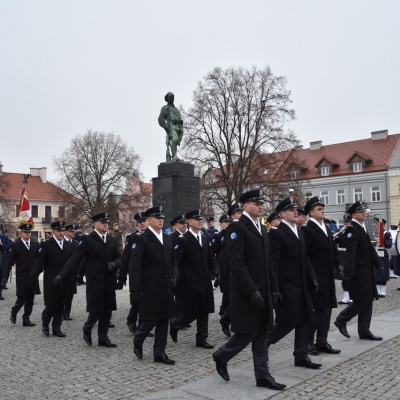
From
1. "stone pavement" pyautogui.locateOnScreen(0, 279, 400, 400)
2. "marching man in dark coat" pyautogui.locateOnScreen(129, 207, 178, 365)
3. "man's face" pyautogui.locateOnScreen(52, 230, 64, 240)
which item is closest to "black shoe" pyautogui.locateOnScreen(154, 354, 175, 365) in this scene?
"marching man in dark coat" pyautogui.locateOnScreen(129, 207, 178, 365)

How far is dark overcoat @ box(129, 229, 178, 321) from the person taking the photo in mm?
6953

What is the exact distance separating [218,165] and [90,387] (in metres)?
34.7

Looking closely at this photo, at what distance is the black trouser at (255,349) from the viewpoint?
560 centimetres

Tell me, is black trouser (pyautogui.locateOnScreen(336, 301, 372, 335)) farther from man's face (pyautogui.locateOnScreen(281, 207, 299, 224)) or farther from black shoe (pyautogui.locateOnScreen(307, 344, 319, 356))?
man's face (pyautogui.locateOnScreen(281, 207, 299, 224))

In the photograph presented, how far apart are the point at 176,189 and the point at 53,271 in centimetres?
714

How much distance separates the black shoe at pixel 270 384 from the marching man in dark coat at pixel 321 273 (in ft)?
5.38

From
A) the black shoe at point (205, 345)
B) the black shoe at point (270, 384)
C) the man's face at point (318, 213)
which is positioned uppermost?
the man's face at point (318, 213)

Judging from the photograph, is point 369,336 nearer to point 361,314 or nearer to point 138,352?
point 361,314

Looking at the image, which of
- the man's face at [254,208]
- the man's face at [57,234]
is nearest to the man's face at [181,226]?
the man's face at [57,234]

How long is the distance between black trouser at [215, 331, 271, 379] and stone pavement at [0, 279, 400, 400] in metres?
0.20

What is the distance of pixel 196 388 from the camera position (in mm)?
5570

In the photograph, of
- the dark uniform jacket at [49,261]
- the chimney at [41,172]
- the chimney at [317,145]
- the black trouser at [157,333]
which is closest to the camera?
the black trouser at [157,333]

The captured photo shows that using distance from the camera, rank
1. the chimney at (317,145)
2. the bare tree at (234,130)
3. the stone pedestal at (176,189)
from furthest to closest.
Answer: the chimney at (317,145), the bare tree at (234,130), the stone pedestal at (176,189)

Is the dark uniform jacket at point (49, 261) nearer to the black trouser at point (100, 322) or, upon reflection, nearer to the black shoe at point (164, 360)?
the black trouser at point (100, 322)
